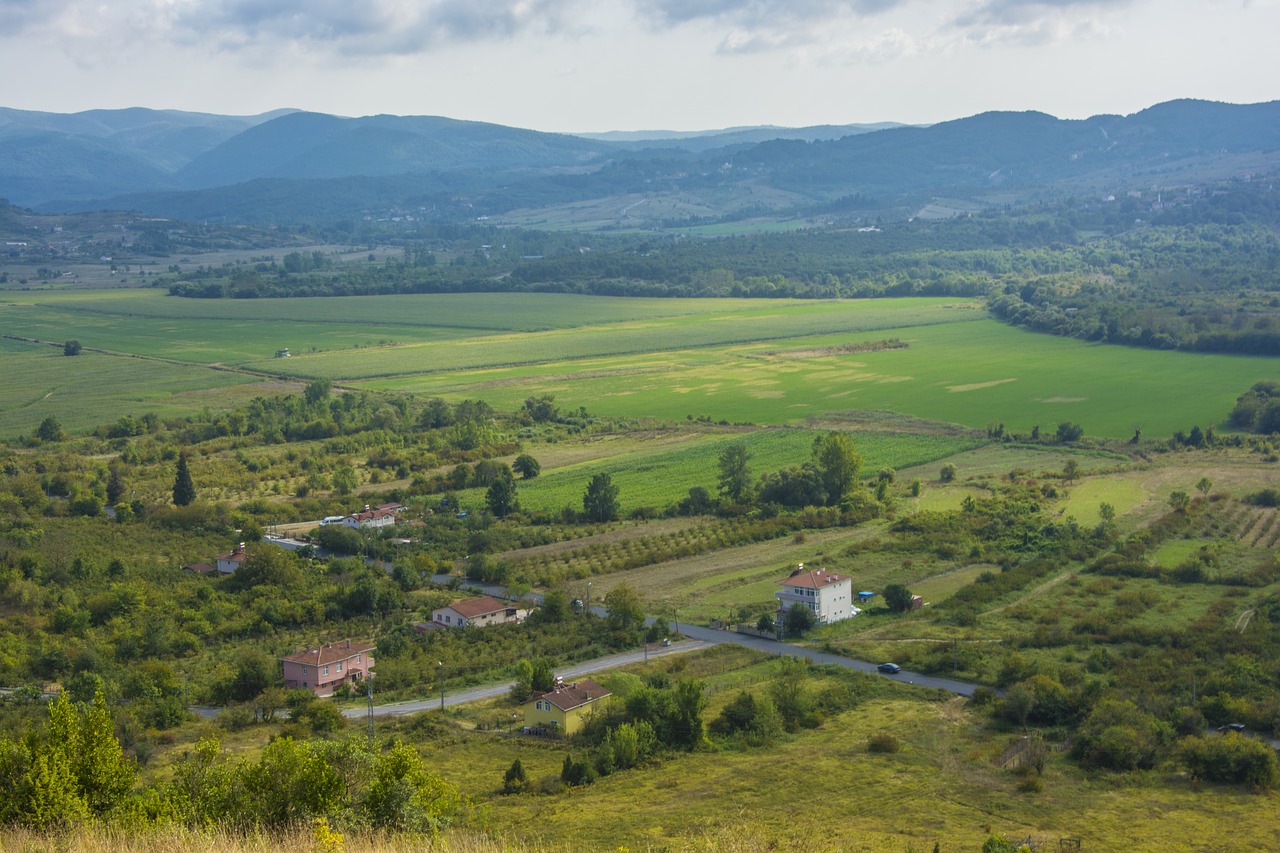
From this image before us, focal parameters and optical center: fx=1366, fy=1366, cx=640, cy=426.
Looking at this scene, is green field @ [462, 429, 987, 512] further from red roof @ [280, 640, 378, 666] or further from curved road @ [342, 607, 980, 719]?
red roof @ [280, 640, 378, 666]

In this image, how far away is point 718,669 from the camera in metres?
33.0

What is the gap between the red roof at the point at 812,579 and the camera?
36.8m

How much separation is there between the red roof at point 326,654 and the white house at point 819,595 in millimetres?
11328

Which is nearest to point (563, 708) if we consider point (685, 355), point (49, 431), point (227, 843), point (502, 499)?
point (227, 843)

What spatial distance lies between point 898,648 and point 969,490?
19699 mm

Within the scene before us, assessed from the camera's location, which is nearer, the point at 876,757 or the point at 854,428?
the point at 876,757

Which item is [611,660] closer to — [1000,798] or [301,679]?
[301,679]

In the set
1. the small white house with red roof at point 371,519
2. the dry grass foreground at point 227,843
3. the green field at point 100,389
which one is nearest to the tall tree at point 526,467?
the small white house with red roof at point 371,519

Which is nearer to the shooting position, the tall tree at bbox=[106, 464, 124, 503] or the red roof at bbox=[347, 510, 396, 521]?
the red roof at bbox=[347, 510, 396, 521]

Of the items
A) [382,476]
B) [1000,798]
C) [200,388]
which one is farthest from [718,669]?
[200,388]

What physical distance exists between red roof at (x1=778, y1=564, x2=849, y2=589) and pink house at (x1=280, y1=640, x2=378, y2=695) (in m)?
11.6

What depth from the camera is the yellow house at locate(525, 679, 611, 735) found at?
28.9 meters

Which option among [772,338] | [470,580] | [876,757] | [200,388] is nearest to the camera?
[876,757]

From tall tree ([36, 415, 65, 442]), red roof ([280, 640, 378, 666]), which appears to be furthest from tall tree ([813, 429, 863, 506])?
tall tree ([36, 415, 65, 442])
